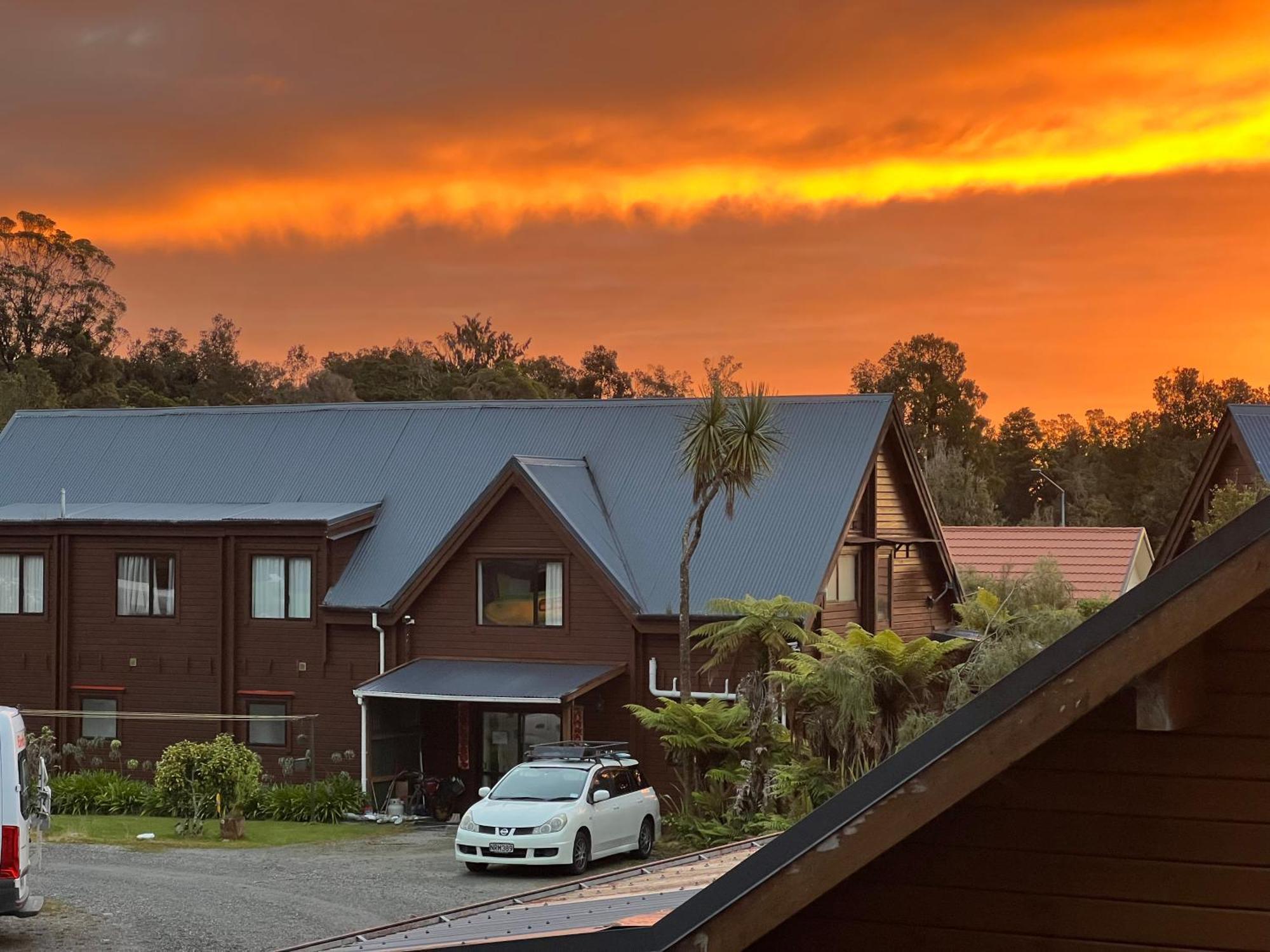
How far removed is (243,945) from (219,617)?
16696mm

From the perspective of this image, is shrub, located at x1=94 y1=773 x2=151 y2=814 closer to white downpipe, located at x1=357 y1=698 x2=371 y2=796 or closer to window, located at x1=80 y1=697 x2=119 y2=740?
window, located at x1=80 y1=697 x2=119 y2=740

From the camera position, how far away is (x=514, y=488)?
32469 mm

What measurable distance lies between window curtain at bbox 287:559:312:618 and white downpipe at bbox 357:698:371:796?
306 cm

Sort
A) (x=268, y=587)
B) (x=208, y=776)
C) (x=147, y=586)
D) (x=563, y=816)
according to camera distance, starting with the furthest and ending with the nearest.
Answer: (x=147, y=586) < (x=268, y=587) < (x=208, y=776) < (x=563, y=816)

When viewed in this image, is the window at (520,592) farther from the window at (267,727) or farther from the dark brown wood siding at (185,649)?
the window at (267,727)

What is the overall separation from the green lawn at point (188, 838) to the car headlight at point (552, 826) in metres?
6.23

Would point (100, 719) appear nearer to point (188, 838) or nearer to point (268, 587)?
point (268, 587)

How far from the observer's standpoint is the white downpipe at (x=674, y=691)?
1177 inches

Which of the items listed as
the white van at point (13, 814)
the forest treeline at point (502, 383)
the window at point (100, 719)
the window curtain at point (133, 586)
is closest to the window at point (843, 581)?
the window curtain at point (133, 586)

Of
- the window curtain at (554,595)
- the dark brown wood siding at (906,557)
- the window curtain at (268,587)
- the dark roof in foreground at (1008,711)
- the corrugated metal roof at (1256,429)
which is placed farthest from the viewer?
the dark brown wood siding at (906,557)

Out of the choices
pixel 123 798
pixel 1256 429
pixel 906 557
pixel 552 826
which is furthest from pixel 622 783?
pixel 1256 429

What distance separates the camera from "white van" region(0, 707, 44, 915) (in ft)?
55.3

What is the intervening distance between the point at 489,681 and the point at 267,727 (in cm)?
601

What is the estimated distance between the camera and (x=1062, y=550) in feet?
168
